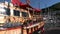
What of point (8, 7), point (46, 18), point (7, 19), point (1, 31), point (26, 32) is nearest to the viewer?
point (1, 31)

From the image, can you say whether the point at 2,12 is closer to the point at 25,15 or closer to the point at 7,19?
the point at 7,19

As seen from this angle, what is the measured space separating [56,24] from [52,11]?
230 centimetres

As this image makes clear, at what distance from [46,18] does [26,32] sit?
615 cm

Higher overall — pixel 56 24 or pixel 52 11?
pixel 52 11

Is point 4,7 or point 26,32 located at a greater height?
point 4,7

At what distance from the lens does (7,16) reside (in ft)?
30.4

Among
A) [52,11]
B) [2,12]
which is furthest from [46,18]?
[2,12]

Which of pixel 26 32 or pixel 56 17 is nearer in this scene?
pixel 26 32

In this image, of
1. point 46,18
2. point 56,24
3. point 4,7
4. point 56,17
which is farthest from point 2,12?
point 56,24

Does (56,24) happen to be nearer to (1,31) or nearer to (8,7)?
(8,7)

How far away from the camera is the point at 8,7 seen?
9.69 m

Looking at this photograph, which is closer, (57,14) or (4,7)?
(4,7)

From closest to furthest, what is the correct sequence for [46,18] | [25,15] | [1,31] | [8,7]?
1. [1,31]
2. [8,7]
3. [25,15]
4. [46,18]

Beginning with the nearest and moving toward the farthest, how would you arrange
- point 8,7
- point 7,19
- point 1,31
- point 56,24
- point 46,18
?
point 1,31 < point 7,19 < point 8,7 < point 46,18 < point 56,24
